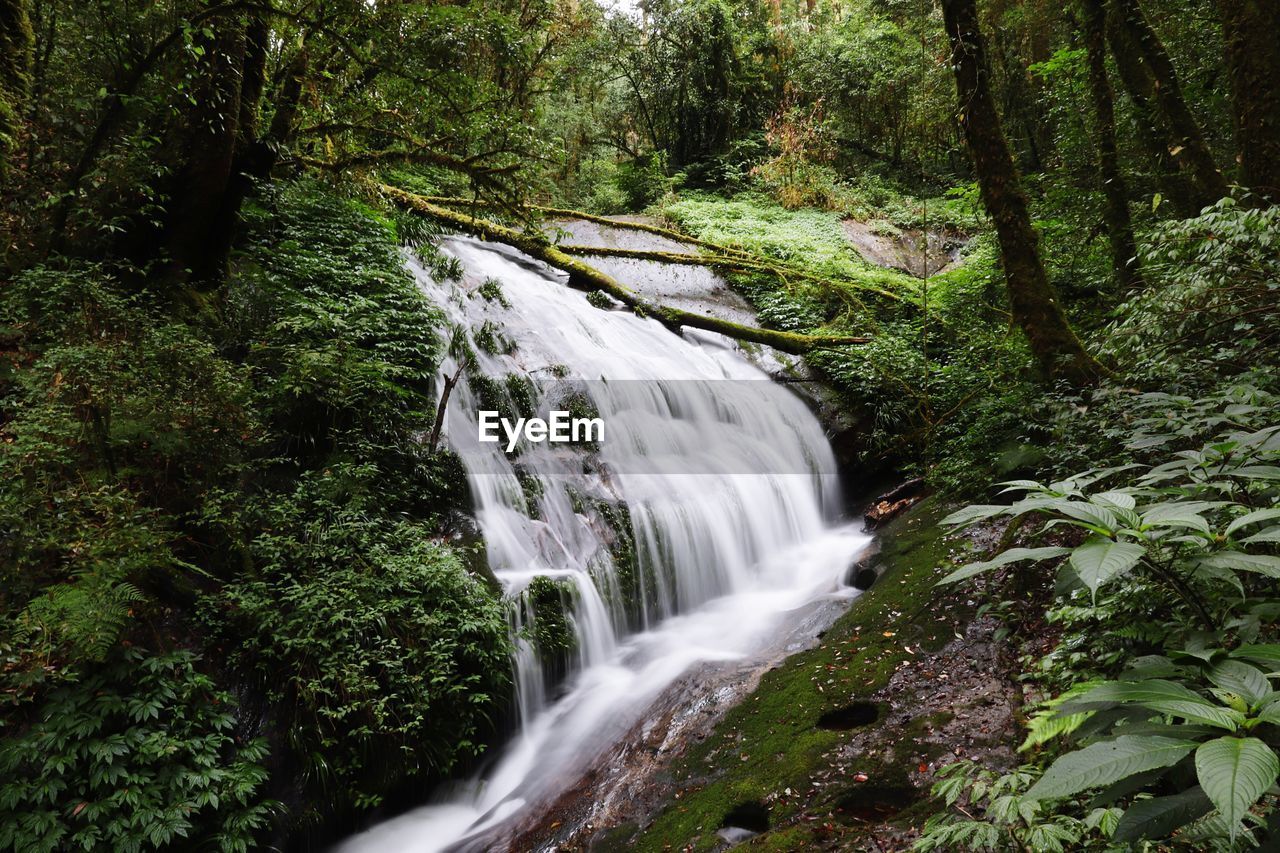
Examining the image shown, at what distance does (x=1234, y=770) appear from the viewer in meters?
0.96

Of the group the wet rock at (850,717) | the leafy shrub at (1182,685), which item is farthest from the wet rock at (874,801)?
the leafy shrub at (1182,685)

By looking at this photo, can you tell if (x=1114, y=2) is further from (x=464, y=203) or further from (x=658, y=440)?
(x=464, y=203)

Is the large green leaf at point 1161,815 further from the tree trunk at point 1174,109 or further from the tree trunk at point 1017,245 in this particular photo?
the tree trunk at point 1174,109

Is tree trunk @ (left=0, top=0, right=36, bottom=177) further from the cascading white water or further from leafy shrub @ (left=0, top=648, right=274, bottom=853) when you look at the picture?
leafy shrub @ (left=0, top=648, right=274, bottom=853)

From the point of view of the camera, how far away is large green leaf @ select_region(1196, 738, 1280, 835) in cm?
91

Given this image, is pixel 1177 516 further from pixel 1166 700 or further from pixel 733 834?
pixel 733 834

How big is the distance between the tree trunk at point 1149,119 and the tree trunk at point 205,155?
9.03 meters

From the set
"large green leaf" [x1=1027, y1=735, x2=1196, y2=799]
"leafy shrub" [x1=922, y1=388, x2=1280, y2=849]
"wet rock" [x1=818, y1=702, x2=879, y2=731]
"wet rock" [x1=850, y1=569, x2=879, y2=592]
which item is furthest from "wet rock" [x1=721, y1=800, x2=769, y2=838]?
"wet rock" [x1=850, y1=569, x2=879, y2=592]

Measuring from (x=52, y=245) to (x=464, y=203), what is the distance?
6.61 metres

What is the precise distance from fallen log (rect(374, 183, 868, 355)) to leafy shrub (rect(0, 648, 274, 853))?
28.2 feet

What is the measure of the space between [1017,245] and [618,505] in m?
4.79

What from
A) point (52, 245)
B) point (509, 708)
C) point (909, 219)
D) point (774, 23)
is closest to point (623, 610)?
point (509, 708)

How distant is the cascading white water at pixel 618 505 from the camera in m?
5.31
